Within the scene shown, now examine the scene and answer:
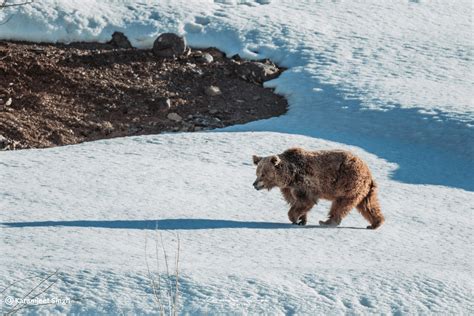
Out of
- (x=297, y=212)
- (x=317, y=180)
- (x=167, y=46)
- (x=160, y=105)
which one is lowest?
(x=160, y=105)

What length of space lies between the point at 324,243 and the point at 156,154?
14.7ft

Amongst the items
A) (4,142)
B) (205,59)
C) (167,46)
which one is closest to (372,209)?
(4,142)

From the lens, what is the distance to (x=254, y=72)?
18062 millimetres

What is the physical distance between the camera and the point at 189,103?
1670cm

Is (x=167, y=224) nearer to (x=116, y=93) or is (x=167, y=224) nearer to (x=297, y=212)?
(x=297, y=212)

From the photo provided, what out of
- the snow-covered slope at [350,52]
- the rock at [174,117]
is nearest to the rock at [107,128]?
the rock at [174,117]

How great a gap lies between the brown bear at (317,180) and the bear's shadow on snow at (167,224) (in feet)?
0.75

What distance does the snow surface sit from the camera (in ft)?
26.2

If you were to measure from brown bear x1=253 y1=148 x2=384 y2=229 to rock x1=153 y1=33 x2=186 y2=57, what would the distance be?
7.88 metres

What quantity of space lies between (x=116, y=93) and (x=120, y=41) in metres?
2.42

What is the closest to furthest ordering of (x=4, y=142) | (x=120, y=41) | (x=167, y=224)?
(x=167, y=224), (x=4, y=142), (x=120, y=41)

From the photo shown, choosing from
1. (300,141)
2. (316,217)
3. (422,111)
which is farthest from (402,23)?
(316,217)

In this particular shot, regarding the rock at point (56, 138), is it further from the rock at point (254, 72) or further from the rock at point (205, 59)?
the rock at point (254, 72)

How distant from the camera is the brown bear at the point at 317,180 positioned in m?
10.6
